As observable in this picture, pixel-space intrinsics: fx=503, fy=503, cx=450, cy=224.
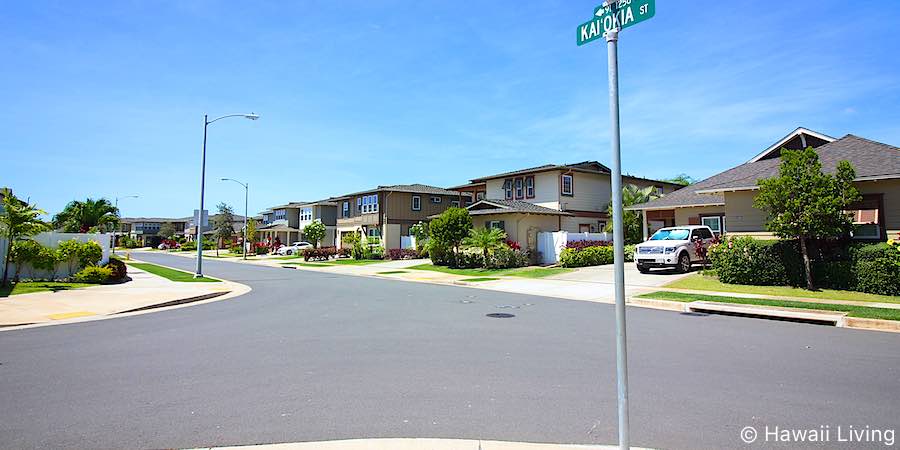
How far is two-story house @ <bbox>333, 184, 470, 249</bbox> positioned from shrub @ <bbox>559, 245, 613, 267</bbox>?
16.4 meters

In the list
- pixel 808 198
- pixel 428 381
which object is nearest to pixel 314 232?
pixel 808 198

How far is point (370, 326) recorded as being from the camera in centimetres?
1071

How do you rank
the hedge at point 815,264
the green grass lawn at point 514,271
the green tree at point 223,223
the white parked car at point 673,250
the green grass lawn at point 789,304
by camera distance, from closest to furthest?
the green grass lawn at point 789,304, the hedge at point 815,264, the white parked car at point 673,250, the green grass lawn at point 514,271, the green tree at point 223,223

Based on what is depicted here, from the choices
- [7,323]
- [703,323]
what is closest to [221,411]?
[7,323]

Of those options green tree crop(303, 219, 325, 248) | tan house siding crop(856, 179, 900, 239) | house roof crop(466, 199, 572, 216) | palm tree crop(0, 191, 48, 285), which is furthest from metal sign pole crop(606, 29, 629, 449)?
green tree crop(303, 219, 325, 248)

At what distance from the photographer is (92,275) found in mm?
20391

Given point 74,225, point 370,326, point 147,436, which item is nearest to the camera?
point 147,436

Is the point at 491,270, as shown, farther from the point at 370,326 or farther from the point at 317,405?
the point at 317,405

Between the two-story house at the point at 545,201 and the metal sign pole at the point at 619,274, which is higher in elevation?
the two-story house at the point at 545,201

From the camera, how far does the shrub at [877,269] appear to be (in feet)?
49.8

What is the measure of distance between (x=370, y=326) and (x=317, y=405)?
17.0 ft

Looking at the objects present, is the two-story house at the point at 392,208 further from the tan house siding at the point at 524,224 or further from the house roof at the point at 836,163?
the house roof at the point at 836,163

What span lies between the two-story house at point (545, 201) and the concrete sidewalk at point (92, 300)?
18.3 meters

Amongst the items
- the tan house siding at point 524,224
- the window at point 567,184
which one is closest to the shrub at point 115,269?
the tan house siding at point 524,224
